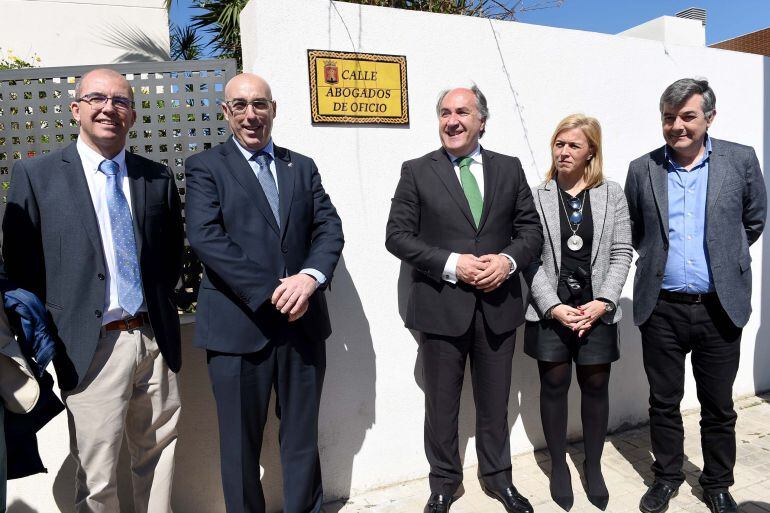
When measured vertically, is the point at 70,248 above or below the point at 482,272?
above

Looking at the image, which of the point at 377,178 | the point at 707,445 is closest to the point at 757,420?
the point at 707,445

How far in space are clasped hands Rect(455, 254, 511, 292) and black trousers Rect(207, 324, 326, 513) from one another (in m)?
0.76

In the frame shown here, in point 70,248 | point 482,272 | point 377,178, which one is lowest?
point 482,272

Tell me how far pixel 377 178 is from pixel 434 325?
2.93 ft

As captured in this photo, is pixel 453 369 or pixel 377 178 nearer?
pixel 453 369

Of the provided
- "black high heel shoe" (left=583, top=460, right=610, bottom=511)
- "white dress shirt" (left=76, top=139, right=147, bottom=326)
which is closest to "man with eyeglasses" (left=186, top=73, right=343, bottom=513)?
"white dress shirt" (left=76, top=139, right=147, bottom=326)

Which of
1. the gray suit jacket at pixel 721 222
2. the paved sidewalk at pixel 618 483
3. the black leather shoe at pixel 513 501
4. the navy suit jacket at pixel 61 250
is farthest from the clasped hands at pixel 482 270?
the navy suit jacket at pixel 61 250

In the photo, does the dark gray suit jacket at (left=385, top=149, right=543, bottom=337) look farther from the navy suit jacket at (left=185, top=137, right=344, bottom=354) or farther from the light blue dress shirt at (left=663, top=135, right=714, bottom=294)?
the light blue dress shirt at (left=663, top=135, right=714, bottom=294)

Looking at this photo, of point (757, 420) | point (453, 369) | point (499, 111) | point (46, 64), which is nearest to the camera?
point (453, 369)

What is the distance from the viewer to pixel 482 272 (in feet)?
8.59

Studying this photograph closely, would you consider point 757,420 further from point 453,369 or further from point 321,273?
point 321,273

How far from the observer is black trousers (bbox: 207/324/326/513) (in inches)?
92.7

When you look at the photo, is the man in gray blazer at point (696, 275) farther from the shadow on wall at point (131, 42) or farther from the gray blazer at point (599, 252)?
the shadow on wall at point (131, 42)

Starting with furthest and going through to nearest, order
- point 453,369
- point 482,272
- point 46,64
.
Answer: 1. point 46,64
2. point 453,369
3. point 482,272
